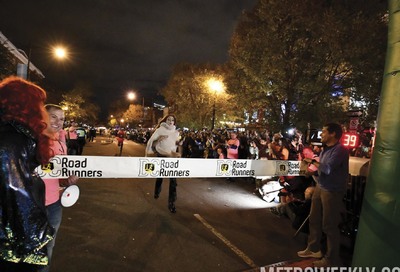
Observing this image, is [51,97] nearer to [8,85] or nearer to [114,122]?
[8,85]

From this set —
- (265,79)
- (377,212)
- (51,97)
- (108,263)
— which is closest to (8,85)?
(108,263)

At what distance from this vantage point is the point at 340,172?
13.1ft

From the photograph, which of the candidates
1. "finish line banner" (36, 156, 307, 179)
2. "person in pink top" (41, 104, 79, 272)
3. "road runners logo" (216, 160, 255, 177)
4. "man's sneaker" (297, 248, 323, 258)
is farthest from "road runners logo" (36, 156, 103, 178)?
"man's sneaker" (297, 248, 323, 258)

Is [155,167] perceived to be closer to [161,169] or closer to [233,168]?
[161,169]

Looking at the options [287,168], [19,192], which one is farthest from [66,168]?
[287,168]

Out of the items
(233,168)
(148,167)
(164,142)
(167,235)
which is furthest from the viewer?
(164,142)

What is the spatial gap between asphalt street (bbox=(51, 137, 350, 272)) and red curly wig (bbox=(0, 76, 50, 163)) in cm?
258

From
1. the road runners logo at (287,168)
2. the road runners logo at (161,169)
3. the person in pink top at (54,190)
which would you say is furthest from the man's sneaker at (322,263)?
the person in pink top at (54,190)

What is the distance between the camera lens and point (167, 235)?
477 centimetres

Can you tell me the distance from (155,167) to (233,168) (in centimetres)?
158

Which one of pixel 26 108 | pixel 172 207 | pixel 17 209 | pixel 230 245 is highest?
pixel 26 108

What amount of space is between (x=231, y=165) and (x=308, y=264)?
2105 millimetres

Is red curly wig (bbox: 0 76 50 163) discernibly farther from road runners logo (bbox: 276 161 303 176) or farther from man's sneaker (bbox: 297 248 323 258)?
road runners logo (bbox: 276 161 303 176)

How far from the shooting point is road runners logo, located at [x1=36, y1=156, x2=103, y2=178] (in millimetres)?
3454
